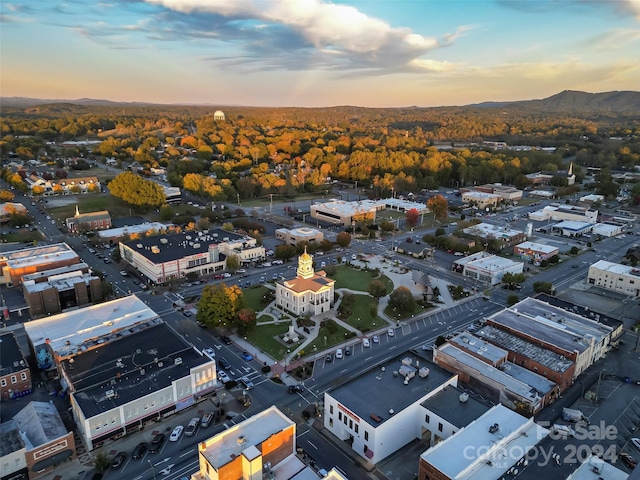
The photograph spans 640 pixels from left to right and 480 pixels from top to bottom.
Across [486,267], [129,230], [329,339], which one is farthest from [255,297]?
[129,230]

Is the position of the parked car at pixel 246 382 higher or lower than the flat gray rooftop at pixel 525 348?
lower

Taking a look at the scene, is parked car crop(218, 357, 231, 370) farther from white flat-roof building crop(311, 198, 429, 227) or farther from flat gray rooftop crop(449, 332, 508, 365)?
white flat-roof building crop(311, 198, 429, 227)

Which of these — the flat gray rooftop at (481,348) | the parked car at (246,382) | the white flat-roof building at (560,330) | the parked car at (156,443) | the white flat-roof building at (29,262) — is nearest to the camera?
the parked car at (156,443)

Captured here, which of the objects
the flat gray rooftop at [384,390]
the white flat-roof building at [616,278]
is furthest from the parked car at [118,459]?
the white flat-roof building at [616,278]

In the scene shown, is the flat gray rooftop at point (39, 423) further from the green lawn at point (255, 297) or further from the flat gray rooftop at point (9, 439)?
the green lawn at point (255, 297)

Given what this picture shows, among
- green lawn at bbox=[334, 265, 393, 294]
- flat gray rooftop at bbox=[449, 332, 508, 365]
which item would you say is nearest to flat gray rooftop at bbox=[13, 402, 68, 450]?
flat gray rooftop at bbox=[449, 332, 508, 365]

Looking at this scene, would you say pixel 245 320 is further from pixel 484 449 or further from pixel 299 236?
pixel 299 236
